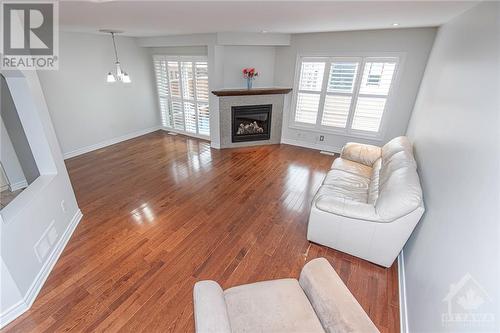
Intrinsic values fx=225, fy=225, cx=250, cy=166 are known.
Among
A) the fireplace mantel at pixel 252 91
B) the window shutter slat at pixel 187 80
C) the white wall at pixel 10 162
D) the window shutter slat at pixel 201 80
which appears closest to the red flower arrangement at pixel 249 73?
the fireplace mantel at pixel 252 91

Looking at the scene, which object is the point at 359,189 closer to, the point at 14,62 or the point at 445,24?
the point at 445,24

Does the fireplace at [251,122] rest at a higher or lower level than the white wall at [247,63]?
lower

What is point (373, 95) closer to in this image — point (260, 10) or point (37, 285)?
point (260, 10)

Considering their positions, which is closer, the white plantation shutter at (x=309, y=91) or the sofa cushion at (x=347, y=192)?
the sofa cushion at (x=347, y=192)

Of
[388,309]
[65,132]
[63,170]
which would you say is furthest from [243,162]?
[65,132]

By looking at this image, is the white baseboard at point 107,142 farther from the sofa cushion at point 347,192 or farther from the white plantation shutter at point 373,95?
the white plantation shutter at point 373,95

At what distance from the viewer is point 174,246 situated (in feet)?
8.00

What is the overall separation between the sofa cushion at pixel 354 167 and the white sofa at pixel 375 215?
403mm

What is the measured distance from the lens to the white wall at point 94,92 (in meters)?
4.23

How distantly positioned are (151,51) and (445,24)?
5.84 meters

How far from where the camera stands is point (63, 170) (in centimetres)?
260

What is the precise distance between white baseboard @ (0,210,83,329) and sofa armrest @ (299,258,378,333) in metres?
2.16

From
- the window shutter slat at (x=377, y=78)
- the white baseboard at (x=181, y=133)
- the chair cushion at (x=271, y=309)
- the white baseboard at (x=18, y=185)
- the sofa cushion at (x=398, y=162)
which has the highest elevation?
the window shutter slat at (x=377, y=78)

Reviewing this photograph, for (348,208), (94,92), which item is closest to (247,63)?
(94,92)
